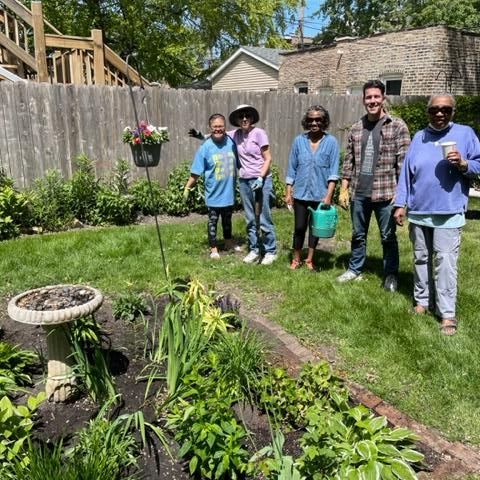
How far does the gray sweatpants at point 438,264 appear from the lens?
369 cm

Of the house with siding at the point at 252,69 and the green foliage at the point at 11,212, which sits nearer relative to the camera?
the green foliage at the point at 11,212

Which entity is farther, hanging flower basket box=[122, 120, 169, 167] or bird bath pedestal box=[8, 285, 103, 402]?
hanging flower basket box=[122, 120, 169, 167]

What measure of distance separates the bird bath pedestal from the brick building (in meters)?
15.0

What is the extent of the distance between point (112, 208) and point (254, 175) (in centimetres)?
283

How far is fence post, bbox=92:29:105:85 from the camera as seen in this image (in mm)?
9062

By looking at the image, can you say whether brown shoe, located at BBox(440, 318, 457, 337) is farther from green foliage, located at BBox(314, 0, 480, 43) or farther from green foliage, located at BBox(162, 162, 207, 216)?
green foliage, located at BBox(314, 0, 480, 43)

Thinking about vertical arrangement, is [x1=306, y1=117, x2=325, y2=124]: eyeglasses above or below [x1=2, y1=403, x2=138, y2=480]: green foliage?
above

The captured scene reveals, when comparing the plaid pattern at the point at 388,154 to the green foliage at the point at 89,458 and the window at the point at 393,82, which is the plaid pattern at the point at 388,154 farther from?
the window at the point at 393,82

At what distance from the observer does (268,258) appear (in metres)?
5.37

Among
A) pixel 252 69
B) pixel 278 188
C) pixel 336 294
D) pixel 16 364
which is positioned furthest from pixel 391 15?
pixel 16 364

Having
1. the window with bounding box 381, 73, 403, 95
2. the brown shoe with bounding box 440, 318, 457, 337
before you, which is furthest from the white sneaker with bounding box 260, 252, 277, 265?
the window with bounding box 381, 73, 403, 95

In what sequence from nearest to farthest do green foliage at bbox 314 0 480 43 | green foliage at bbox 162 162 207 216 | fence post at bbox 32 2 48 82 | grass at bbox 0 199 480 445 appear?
1. grass at bbox 0 199 480 445
2. green foliage at bbox 162 162 207 216
3. fence post at bbox 32 2 48 82
4. green foliage at bbox 314 0 480 43

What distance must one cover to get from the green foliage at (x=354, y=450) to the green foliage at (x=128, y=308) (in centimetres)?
192

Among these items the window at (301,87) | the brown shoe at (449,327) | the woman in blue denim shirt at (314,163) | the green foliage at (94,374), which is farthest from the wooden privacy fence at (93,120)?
the window at (301,87)
